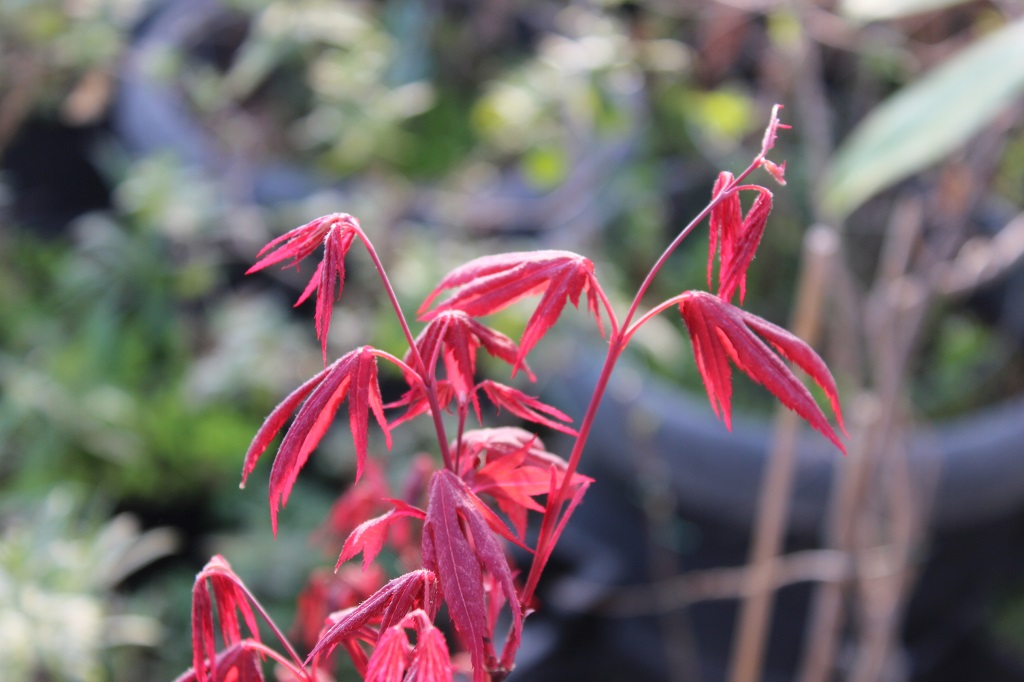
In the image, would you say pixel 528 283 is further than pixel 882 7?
No

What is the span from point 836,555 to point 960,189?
0.42 metres

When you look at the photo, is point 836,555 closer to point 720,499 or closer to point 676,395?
point 720,499

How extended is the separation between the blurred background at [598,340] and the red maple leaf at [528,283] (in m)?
0.41

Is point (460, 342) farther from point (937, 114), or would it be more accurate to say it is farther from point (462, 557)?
point (937, 114)

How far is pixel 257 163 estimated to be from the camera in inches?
77.8

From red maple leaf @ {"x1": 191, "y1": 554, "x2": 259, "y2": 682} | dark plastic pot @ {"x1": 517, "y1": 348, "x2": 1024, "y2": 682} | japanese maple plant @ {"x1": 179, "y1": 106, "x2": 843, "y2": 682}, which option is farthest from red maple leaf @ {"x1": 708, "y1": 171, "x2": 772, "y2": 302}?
dark plastic pot @ {"x1": 517, "y1": 348, "x2": 1024, "y2": 682}

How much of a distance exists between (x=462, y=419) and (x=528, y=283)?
7 centimetres

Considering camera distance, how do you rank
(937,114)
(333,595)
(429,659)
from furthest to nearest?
(937,114) < (333,595) < (429,659)

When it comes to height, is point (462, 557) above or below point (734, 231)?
below

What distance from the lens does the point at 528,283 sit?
396mm

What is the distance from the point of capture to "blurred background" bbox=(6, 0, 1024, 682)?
0.95m

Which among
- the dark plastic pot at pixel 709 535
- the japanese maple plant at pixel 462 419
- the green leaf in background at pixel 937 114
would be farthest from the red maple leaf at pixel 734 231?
the dark plastic pot at pixel 709 535

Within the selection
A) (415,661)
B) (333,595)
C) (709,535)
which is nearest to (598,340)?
(709,535)

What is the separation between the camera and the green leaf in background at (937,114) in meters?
Result: 0.69
